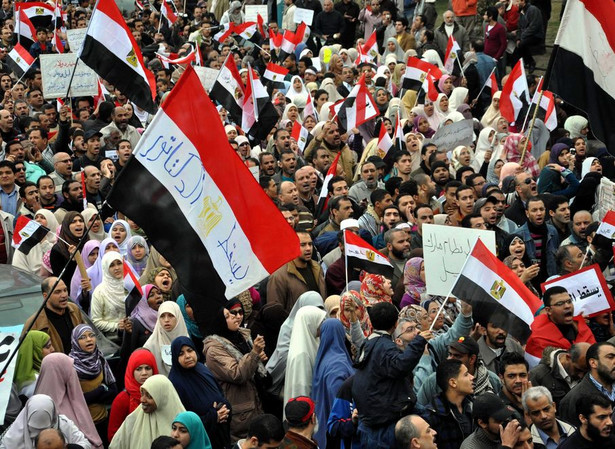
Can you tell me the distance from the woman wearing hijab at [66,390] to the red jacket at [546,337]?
3100 millimetres

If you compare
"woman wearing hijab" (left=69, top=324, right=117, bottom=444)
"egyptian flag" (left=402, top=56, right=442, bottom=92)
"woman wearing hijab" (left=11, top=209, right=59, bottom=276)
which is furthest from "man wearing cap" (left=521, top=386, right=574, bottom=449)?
"egyptian flag" (left=402, top=56, right=442, bottom=92)

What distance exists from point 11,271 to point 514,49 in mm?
13240

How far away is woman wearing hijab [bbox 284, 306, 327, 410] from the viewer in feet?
27.0

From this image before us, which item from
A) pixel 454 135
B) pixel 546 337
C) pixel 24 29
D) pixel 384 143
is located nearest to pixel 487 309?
pixel 546 337

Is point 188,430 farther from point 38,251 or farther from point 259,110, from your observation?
point 259,110

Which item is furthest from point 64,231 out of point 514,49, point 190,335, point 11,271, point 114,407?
point 514,49

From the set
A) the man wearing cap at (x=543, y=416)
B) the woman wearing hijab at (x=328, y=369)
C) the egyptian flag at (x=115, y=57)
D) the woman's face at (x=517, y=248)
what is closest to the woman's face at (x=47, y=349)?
→ the woman wearing hijab at (x=328, y=369)

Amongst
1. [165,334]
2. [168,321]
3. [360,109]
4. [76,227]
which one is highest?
[168,321]

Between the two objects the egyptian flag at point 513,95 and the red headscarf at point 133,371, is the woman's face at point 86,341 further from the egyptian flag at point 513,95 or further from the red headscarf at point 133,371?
the egyptian flag at point 513,95

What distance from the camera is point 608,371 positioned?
7.55 m

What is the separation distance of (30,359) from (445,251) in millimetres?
3062

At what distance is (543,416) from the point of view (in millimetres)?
7152

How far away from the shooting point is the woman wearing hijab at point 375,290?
8820mm

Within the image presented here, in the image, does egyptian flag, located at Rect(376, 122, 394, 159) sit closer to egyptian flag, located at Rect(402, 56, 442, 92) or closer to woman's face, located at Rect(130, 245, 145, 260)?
egyptian flag, located at Rect(402, 56, 442, 92)
